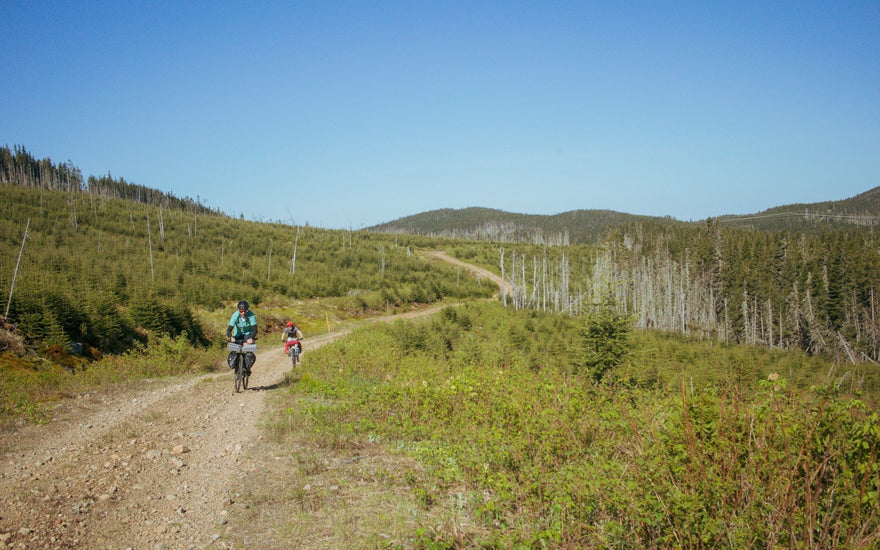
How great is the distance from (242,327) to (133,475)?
6.16 meters

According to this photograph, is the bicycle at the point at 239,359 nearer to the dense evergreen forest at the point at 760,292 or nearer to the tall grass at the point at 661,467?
the tall grass at the point at 661,467

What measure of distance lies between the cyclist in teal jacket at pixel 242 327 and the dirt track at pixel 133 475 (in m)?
2.25

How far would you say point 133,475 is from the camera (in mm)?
5840

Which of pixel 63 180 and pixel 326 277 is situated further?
pixel 63 180

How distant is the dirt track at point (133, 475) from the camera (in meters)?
4.46

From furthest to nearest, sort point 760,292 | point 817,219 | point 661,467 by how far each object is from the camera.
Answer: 1. point 817,219
2. point 760,292
3. point 661,467

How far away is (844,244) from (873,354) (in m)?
17.9

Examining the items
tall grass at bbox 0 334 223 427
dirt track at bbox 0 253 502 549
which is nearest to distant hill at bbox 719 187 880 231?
tall grass at bbox 0 334 223 427

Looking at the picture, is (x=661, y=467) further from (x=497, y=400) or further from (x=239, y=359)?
(x=239, y=359)

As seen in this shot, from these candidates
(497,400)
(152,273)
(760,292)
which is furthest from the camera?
(760,292)

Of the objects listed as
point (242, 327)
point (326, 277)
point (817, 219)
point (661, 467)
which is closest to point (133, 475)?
point (661, 467)

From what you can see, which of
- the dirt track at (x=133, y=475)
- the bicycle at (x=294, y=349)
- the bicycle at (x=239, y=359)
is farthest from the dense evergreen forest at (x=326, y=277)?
the dirt track at (x=133, y=475)

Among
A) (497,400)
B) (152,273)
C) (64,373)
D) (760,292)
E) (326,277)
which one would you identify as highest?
(152,273)

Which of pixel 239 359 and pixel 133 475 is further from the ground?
pixel 239 359
